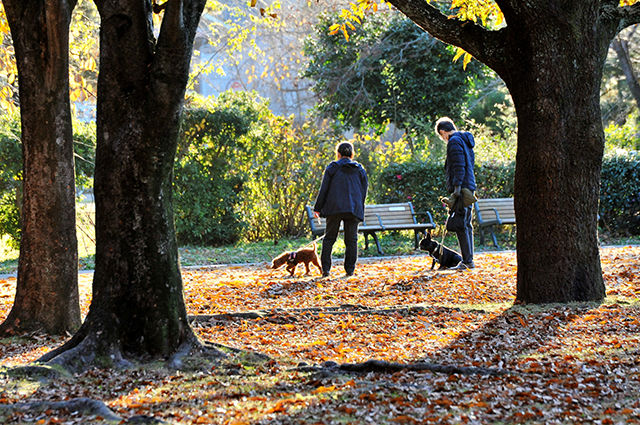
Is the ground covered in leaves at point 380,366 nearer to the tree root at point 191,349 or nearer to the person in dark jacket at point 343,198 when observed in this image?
the tree root at point 191,349

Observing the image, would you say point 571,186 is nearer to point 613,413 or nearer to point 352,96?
point 613,413

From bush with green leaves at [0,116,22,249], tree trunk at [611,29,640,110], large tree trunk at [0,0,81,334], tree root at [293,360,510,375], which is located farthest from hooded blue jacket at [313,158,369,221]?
tree trunk at [611,29,640,110]

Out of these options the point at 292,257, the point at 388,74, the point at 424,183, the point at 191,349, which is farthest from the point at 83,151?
the point at 191,349

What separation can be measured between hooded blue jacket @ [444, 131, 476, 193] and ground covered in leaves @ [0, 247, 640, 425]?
1.67m

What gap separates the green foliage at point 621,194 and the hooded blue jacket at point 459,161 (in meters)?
6.77

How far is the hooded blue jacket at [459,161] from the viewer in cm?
900

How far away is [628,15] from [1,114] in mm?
9540

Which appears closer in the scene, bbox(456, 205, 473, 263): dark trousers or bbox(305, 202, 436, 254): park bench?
bbox(456, 205, 473, 263): dark trousers

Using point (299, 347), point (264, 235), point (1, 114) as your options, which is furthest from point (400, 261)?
point (1, 114)

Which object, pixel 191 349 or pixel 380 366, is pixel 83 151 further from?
pixel 380 366

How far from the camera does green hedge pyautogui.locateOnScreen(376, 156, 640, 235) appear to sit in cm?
1448

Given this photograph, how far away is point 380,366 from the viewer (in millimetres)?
4406

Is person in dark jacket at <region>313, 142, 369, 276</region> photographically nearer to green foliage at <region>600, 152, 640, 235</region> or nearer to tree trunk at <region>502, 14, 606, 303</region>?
tree trunk at <region>502, 14, 606, 303</region>

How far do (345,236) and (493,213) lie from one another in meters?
5.62
